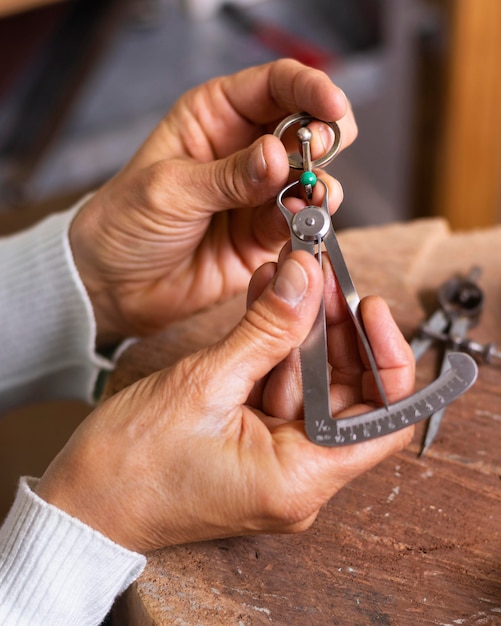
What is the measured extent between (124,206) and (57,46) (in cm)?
119

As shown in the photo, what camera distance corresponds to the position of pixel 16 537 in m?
0.67

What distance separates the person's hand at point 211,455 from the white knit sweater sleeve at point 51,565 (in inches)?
0.5

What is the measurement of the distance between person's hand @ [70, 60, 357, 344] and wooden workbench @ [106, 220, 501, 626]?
279 mm

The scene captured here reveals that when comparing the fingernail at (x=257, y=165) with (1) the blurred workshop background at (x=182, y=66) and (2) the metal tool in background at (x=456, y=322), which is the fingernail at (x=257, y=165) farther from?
(1) the blurred workshop background at (x=182, y=66)

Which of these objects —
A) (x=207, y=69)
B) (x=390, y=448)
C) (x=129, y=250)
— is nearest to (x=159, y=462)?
(x=390, y=448)

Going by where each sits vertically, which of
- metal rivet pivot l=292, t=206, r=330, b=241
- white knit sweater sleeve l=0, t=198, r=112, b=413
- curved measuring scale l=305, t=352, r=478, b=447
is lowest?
curved measuring scale l=305, t=352, r=478, b=447

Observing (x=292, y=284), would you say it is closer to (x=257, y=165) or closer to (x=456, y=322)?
(x=257, y=165)

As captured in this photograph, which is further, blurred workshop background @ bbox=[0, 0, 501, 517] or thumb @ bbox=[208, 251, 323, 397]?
blurred workshop background @ bbox=[0, 0, 501, 517]

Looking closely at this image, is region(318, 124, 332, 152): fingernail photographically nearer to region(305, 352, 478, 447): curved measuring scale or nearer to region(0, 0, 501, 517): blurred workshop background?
region(305, 352, 478, 447): curved measuring scale

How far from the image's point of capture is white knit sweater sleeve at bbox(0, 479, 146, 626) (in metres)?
0.65

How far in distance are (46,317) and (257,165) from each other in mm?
369

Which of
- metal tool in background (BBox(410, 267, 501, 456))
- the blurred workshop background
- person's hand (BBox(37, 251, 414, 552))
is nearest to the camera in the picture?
person's hand (BBox(37, 251, 414, 552))

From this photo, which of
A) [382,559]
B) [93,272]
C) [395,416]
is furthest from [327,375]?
[93,272]

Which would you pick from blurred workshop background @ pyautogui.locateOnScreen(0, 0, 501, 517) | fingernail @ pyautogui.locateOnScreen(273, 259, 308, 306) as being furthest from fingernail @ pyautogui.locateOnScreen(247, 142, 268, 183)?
blurred workshop background @ pyautogui.locateOnScreen(0, 0, 501, 517)
